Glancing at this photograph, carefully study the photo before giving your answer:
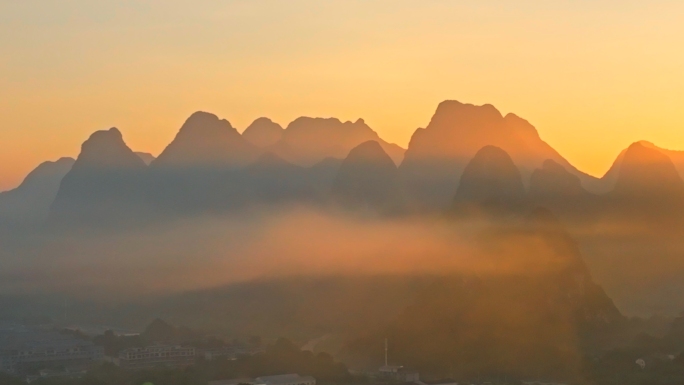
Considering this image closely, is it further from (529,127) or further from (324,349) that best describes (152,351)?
(529,127)

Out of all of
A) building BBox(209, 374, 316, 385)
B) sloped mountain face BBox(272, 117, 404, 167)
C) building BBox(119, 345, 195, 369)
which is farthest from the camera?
sloped mountain face BBox(272, 117, 404, 167)

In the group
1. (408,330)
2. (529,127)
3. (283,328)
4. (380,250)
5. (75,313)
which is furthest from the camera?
(529,127)

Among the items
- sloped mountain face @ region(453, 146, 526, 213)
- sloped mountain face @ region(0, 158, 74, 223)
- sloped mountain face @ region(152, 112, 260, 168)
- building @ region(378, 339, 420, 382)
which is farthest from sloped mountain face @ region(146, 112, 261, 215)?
building @ region(378, 339, 420, 382)

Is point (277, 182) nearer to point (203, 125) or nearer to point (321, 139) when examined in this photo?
point (203, 125)

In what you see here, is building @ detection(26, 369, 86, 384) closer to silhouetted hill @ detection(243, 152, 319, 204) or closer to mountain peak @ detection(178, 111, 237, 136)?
silhouetted hill @ detection(243, 152, 319, 204)

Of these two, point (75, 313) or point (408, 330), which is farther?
point (75, 313)

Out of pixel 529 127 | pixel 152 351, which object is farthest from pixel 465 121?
pixel 152 351
